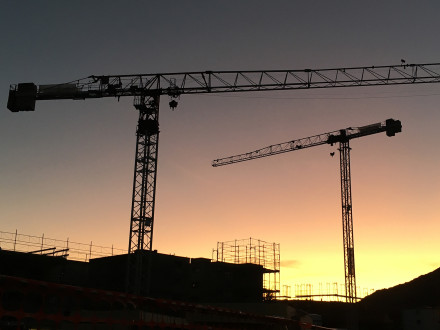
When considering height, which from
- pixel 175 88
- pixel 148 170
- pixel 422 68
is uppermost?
pixel 422 68

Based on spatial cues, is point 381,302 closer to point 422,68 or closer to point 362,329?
point 362,329

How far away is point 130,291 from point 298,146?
52.1 m

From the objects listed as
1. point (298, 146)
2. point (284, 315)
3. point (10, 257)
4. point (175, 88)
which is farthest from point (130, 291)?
point (298, 146)

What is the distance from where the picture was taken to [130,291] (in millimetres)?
50344

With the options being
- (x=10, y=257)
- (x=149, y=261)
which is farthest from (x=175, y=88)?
(x=10, y=257)

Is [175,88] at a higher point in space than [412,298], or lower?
higher

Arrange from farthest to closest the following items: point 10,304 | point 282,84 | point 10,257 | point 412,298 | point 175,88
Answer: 1. point 412,298
2. point 282,84
3. point 175,88
4. point 10,257
5. point 10,304

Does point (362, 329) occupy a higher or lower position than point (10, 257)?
lower

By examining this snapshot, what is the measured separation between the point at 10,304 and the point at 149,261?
48.6 feet

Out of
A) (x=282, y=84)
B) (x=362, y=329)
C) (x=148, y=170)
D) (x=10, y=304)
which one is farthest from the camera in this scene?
(x=362, y=329)

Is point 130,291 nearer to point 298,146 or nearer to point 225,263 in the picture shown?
point 225,263

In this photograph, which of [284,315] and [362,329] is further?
[362,329]

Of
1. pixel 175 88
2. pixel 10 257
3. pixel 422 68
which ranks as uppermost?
pixel 422 68

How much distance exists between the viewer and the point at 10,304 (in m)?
39.5
